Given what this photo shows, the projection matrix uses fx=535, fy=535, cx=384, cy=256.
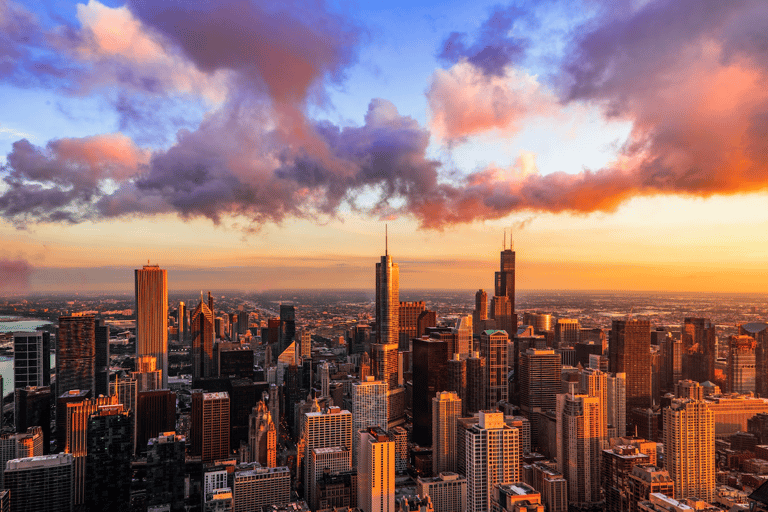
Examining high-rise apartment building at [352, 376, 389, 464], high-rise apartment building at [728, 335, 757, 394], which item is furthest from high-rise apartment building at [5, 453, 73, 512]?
high-rise apartment building at [728, 335, 757, 394]

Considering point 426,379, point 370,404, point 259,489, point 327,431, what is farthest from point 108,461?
point 426,379

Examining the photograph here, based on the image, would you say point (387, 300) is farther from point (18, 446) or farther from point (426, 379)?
point (18, 446)

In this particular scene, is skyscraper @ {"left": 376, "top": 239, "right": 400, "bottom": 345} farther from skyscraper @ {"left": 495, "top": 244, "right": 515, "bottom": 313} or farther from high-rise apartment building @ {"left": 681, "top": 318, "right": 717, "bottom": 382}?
high-rise apartment building @ {"left": 681, "top": 318, "right": 717, "bottom": 382}

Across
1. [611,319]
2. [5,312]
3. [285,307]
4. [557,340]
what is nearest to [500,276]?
[557,340]

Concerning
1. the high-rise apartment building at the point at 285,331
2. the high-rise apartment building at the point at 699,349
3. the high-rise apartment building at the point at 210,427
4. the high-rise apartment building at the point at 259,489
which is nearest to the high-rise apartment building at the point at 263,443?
the high-rise apartment building at the point at 210,427

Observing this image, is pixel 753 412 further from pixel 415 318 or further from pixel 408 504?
pixel 415 318

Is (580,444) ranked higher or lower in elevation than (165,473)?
higher

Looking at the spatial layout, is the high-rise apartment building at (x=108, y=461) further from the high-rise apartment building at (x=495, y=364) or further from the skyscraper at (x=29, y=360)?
the high-rise apartment building at (x=495, y=364)
